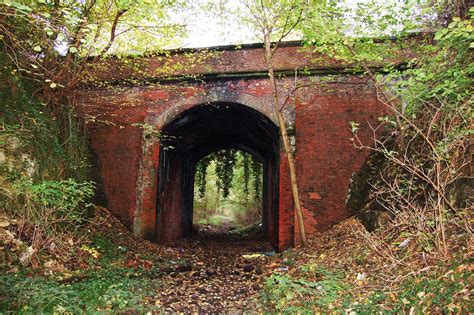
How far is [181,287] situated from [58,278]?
6.80 feet

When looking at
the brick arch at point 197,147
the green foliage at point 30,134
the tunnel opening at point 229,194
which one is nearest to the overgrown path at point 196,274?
the brick arch at point 197,147

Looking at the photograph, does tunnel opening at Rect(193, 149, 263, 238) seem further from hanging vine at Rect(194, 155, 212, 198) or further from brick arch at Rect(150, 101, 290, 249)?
brick arch at Rect(150, 101, 290, 249)

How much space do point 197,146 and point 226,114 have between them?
3.61 meters

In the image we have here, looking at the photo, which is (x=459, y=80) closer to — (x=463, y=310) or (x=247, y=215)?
(x=463, y=310)

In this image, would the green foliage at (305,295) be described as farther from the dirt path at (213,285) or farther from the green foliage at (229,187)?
the green foliage at (229,187)

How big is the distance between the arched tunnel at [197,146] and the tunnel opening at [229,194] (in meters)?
3.30

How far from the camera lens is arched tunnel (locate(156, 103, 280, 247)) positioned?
33.9 feet

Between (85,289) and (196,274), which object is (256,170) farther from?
(85,289)

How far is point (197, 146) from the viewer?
14109mm

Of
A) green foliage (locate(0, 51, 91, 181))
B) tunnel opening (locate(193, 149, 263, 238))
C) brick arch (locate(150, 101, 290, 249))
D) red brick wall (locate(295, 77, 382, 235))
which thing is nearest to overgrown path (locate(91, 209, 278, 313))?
brick arch (locate(150, 101, 290, 249))

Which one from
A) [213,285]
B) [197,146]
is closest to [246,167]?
[197,146]

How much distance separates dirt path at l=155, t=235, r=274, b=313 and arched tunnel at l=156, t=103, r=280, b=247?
108 inches

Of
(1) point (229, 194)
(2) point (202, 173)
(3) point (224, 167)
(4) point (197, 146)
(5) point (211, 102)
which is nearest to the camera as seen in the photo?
(5) point (211, 102)

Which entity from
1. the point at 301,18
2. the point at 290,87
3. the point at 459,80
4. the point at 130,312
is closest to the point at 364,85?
the point at 290,87
